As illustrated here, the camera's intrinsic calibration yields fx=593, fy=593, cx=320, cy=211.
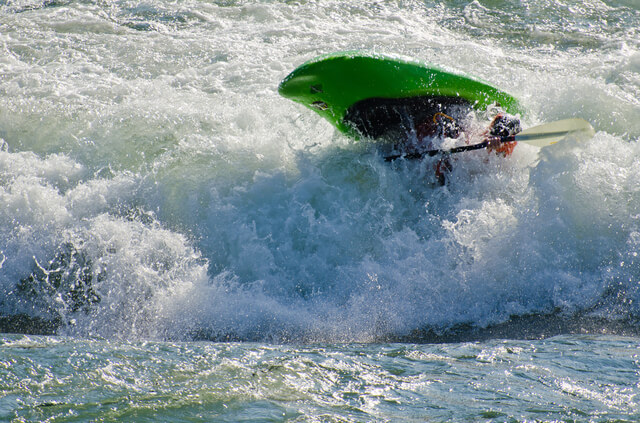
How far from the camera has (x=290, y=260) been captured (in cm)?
399

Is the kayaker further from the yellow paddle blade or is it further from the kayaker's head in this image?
the yellow paddle blade

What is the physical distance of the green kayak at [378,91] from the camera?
4.19m

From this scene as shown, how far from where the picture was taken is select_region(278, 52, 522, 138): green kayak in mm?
4188

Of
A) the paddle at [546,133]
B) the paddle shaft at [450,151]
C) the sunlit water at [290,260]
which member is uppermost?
the paddle at [546,133]

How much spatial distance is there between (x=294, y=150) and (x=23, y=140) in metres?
2.29

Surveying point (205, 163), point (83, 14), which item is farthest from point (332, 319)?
point (83, 14)

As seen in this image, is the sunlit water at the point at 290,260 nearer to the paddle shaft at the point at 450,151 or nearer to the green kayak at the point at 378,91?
the paddle shaft at the point at 450,151

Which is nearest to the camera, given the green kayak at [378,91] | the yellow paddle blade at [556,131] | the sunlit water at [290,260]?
the sunlit water at [290,260]

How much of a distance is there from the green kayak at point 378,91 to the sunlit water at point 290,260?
31 centimetres

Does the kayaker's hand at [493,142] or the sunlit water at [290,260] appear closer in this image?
the sunlit water at [290,260]

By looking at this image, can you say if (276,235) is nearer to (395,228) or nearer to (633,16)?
(395,228)

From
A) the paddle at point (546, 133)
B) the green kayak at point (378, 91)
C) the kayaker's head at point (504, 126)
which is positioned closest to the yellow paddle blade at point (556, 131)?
the paddle at point (546, 133)

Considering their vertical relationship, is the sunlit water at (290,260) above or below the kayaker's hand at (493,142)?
below

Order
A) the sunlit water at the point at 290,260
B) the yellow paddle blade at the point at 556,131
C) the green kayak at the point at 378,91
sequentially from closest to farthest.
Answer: the sunlit water at the point at 290,260 → the green kayak at the point at 378,91 → the yellow paddle blade at the point at 556,131
